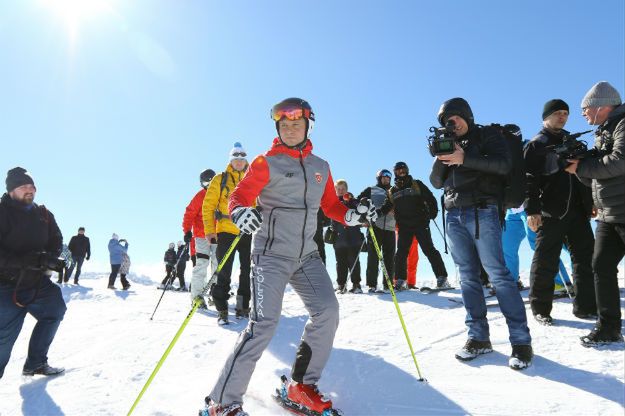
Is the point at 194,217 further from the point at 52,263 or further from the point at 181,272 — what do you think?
the point at 181,272

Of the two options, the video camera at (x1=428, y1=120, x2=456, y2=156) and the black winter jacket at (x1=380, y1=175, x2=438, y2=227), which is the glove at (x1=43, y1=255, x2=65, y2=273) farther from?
the black winter jacket at (x1=380, y1=175, x2=438, y2=227)

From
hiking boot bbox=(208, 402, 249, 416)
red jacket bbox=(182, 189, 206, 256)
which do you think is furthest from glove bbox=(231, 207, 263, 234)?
red jacket bbox=(182, 189, 206, 256)

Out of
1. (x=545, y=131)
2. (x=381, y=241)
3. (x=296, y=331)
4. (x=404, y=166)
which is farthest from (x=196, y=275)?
(x=545, y=131)

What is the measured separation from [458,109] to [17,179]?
513 centimetres

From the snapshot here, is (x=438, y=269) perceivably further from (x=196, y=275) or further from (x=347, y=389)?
(x=347, y=389)

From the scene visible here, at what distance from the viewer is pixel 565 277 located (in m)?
6.87

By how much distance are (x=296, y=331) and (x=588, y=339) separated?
3758 millimetres

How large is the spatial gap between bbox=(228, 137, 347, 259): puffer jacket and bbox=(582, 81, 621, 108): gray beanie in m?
3.20

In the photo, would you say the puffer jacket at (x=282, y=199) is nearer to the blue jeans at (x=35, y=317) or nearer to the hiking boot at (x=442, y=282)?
the blue jeans at (x=35, y=317)

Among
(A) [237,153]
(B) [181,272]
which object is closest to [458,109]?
(A) [237,153]

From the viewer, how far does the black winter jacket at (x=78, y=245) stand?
18375 millimetres

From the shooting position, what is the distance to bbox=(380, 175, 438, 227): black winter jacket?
9.02 metres

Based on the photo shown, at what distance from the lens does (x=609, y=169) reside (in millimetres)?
3916

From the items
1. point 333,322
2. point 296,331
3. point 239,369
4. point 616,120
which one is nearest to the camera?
point 239,369
